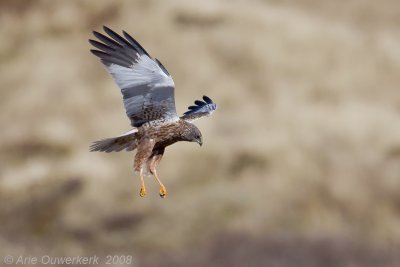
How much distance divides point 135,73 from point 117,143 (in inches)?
34.8

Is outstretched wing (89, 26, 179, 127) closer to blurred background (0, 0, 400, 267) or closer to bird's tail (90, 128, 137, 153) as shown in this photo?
bird's tail (90, 128, 137, 153)

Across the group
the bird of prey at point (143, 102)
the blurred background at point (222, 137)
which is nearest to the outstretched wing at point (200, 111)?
the bird of prey at point (143, 102)

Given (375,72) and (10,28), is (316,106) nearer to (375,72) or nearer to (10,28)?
(375,72)

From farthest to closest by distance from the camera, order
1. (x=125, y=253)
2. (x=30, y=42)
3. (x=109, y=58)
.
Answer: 1. (x=30, y=42)
2. (x=125, y=253)
3. (x=109, y=58)

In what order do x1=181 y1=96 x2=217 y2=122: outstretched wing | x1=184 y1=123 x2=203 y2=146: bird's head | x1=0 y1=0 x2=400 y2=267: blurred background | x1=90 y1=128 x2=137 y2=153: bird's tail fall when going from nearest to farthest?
1. x1=90 y1=128 x2=137 y2=153: bird's tail
2. x1=184 y1=123 x2=203 y2=146: bird's head
3. x1=181 y1=96 x2=217 y2=122: outstretched wing
4. x1=0 y1=0 x2=400 y2=267: blurred background

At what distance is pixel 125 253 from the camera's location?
25250 mm

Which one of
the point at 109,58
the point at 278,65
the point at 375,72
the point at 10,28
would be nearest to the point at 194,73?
the point at 278,65

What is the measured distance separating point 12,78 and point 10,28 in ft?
11.5

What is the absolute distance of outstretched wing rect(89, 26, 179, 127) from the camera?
14008 millimetres

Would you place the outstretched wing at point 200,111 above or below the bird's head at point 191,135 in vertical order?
above

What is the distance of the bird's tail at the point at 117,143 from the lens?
559 inches

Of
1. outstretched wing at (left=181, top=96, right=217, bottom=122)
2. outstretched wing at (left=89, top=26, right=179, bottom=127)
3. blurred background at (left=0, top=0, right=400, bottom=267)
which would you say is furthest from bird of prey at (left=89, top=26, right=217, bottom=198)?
blurred background at (left=0, top=0, right=400, bottom=267)

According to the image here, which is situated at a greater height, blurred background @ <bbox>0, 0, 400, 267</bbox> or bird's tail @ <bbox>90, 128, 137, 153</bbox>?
blurred background @ <bbox>0, 0, 400, 267</bbox>

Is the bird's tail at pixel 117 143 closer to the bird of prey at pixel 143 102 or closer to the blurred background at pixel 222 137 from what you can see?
the bird of prey at pixel 143 102
